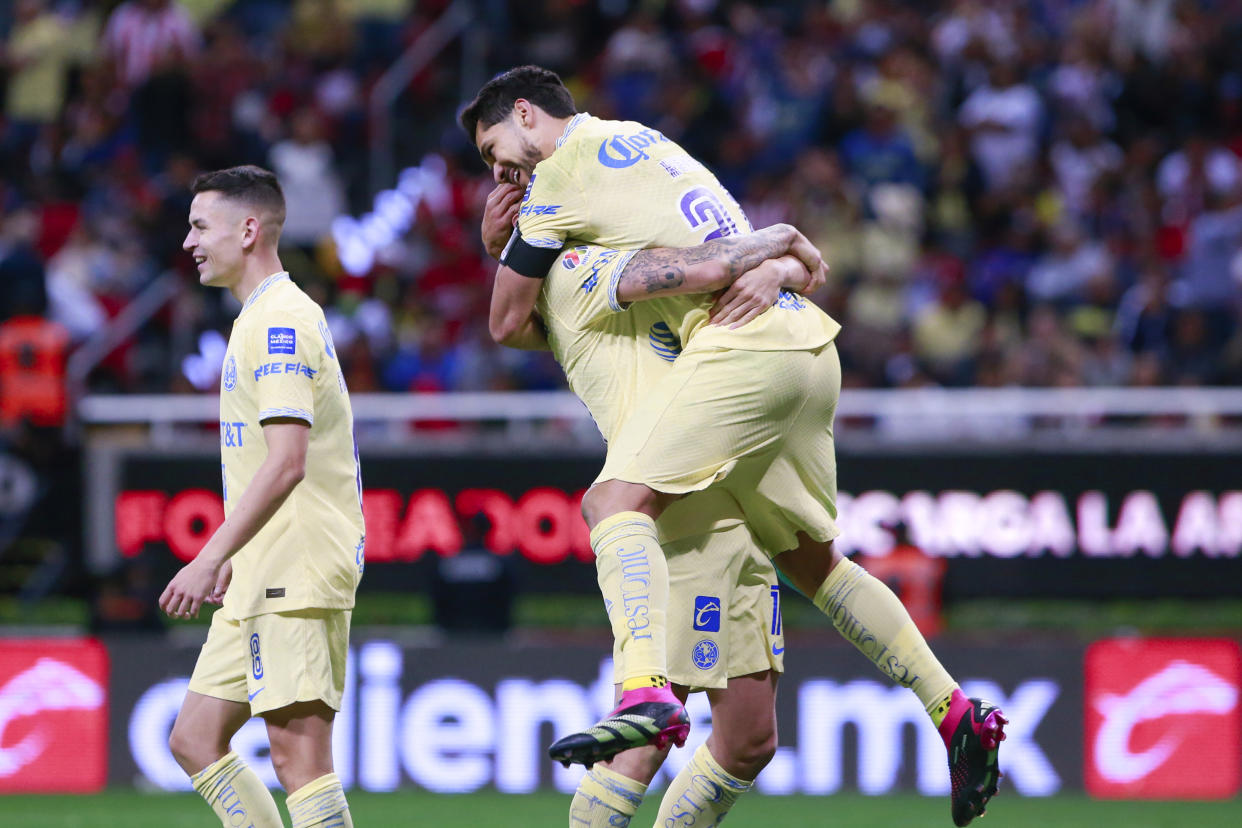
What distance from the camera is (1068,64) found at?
15.1 metres

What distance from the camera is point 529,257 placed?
5203 millimetres

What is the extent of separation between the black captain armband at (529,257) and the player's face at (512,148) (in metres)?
0.24

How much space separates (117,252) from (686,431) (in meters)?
10.8

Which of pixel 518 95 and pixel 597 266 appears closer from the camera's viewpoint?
pixel 597 266

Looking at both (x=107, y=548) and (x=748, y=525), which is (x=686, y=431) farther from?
(x=107, y=548)

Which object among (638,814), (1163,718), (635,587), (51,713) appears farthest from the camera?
(51,713)

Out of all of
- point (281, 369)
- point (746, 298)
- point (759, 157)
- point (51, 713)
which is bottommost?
point (51, 713)

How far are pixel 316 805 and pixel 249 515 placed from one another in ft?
2.84

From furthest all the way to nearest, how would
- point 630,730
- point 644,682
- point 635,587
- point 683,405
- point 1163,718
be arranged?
1. point 1163,718
2. point 683,405
3. point 635,587
4. point 644,682
5. point 630,730

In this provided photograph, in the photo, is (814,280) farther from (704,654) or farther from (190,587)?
(190,587)

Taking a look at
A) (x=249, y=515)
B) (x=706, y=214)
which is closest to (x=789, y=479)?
(x=706, y=214)

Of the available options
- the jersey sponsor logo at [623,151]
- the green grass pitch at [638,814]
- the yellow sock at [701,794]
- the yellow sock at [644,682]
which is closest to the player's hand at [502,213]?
the jersey sponsor logo at [623,151]

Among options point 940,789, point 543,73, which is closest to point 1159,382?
point 940,789

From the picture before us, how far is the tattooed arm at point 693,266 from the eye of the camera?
5.00 m
